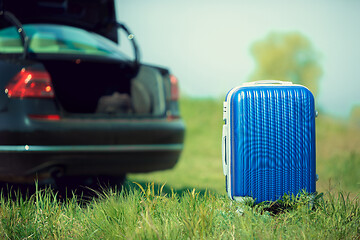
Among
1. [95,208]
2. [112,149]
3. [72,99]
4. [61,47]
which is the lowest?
[95,208]

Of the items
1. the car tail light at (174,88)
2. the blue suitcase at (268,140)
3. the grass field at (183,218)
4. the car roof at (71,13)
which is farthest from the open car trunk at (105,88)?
the blue suitcase at (268,140)

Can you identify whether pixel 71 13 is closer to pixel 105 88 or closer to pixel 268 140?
pixel 105 88

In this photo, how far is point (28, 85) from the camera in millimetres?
3938

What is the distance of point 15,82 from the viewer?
155 inches

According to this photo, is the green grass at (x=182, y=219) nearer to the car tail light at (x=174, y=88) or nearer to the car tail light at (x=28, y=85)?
the car tail light at (x=28, y=85)

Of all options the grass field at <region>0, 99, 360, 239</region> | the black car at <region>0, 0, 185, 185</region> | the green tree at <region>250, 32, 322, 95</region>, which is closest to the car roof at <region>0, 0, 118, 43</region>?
the black car at <region>0, 0, 185, 185</region>

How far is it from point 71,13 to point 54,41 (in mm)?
442

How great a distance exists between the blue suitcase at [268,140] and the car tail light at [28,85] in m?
1.64

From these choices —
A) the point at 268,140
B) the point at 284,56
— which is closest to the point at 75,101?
the point at 268,140

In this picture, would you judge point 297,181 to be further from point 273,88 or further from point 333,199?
point 273,88

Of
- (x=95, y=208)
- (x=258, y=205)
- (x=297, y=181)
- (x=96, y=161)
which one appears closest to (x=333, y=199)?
(x=297, y=181)

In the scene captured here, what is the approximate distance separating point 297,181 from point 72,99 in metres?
2.02

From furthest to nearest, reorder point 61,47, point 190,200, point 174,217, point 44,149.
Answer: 1. point 61,47
2. point 44,149
3. point 190,200
4. point 174,217

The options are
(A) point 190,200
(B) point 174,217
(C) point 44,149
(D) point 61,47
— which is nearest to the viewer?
(B) point 174,217
